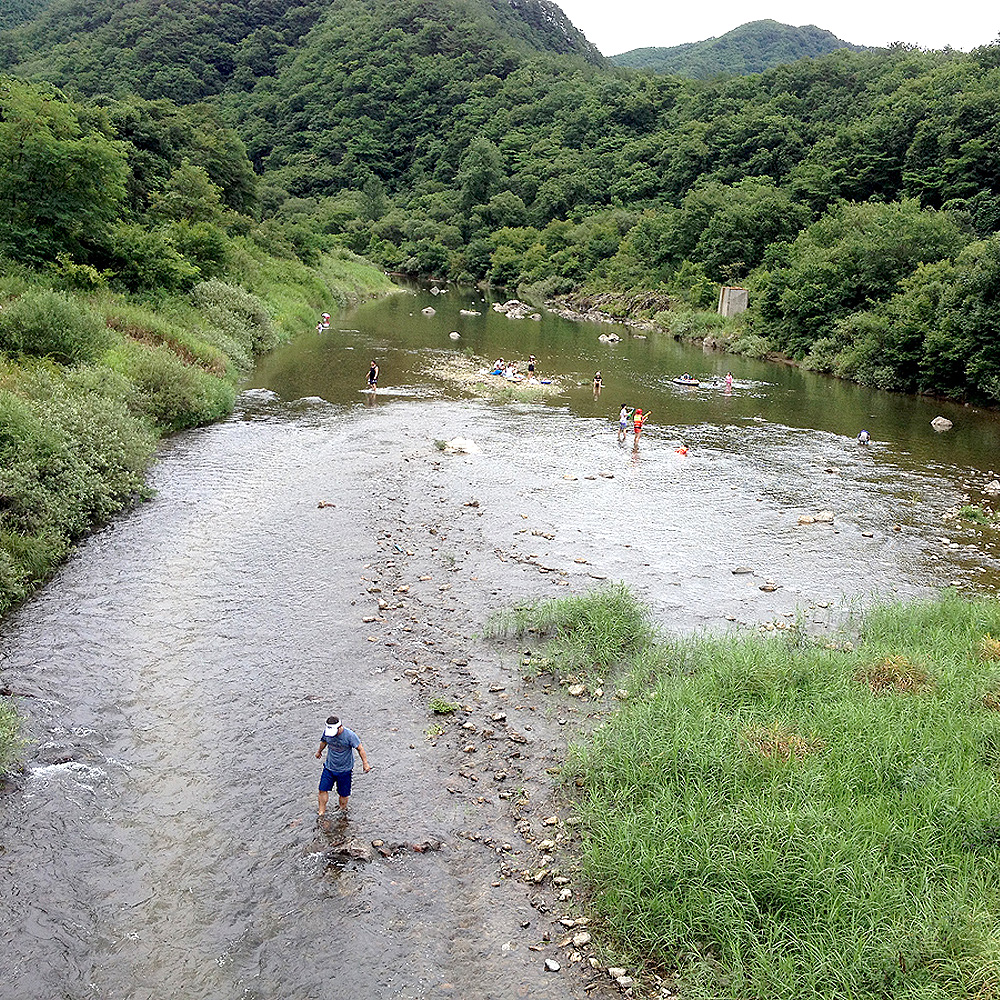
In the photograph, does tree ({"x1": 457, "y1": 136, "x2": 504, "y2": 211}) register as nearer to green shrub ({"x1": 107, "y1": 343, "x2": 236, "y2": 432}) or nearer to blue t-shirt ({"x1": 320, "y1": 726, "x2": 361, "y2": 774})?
green shrub ({"x1": 107, "y1": 343, "x2": 236, "y2": 432})

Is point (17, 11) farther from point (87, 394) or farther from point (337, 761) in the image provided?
point (337, 761)

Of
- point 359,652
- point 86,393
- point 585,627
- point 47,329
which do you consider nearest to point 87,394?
point 86,393

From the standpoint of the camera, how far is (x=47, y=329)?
25.0 m

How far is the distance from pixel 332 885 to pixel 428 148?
7172 inches

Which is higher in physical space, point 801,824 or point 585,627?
point 801,824

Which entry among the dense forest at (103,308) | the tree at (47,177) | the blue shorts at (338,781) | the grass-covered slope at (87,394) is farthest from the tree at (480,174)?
the blue shorts at (338,781)

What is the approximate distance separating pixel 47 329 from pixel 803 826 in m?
26.2

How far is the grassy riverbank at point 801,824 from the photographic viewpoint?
775 centimetres

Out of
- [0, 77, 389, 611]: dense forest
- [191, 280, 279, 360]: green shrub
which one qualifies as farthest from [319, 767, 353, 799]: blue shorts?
[191, 280, 279, 360]: green shrub

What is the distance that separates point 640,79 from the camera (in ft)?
497

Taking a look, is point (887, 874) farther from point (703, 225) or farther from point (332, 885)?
point (703, 225)

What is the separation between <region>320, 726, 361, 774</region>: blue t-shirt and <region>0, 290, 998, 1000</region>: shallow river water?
0.76 m

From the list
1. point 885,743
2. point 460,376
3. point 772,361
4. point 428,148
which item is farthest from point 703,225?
point 428,148

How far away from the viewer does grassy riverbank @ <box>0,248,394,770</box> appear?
17.1 meters
